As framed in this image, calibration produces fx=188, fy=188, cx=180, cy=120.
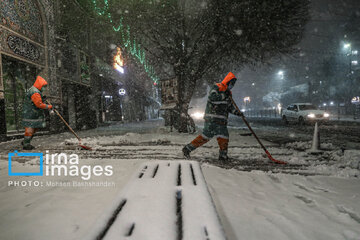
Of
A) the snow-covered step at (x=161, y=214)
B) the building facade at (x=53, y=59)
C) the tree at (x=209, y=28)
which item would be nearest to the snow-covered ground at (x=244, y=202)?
the snow-covered step at (x=161, y=214)

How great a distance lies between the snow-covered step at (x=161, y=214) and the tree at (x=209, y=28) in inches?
315

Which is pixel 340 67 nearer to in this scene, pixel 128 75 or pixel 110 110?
pixel 128 75

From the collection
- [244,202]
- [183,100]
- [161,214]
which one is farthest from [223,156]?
[183,100]

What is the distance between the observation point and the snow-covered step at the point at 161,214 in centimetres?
108

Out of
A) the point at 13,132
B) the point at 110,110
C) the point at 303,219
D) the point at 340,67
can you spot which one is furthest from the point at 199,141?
Answer: the point at 340,67

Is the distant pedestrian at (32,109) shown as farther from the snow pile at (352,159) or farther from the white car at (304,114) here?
the white car at (304,114)

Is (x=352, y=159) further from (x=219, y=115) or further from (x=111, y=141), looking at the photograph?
(x=111, y=141)

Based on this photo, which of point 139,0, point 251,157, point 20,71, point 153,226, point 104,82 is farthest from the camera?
point 104,82

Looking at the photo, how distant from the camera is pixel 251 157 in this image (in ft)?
14.7

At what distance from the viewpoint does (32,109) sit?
17.3ft

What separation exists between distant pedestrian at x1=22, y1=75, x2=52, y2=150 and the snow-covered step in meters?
4.78

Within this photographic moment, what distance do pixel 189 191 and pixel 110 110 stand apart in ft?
63.1

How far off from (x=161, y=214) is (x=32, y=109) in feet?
18.8

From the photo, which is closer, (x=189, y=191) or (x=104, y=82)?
(x=189, y=191)
